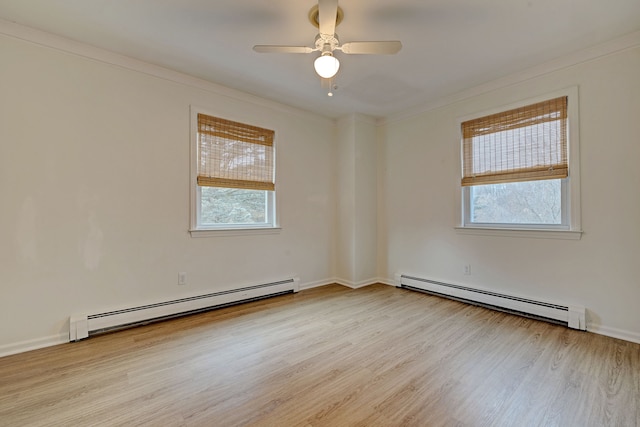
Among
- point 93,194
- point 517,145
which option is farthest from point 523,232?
point 93,194

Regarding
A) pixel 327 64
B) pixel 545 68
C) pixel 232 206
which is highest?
pixel 545 68

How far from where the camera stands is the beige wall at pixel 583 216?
8.16 feet

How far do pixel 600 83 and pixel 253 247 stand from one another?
387cm

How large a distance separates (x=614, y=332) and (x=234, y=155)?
13.5ft

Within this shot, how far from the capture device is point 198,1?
2.05 meters

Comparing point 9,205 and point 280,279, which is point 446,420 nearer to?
point 280,279

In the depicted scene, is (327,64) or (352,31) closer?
(327,64)

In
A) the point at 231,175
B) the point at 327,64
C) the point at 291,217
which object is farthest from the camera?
the point at 291,217

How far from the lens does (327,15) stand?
1.83 metres

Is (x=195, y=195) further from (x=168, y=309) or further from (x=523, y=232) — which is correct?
(x=523, y=232)

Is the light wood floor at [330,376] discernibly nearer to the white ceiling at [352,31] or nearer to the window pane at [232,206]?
the window pane at [232,206]

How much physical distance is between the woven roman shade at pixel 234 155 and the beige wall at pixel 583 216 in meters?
2.09

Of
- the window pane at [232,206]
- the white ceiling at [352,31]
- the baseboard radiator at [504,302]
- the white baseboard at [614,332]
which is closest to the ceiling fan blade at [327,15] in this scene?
the white ceiling at [352,31]

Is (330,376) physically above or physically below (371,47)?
below
